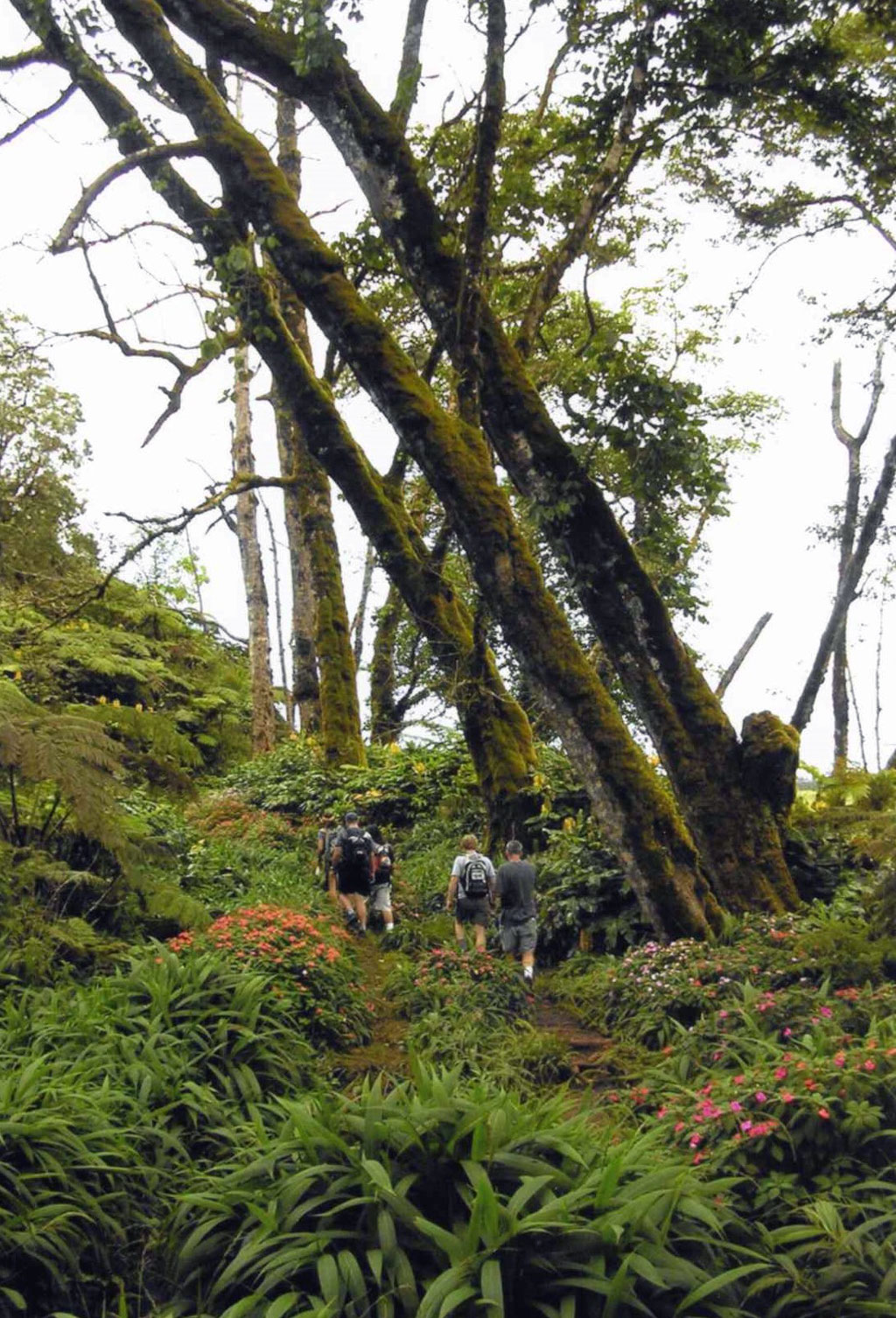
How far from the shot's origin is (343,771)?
1692 centimetres

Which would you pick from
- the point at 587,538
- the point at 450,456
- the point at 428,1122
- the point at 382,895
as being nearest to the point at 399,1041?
the point at 382,895

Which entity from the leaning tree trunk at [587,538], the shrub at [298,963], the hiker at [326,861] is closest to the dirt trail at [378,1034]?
the shrub at [298,963]

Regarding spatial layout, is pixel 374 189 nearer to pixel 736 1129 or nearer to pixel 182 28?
pixel 182 28

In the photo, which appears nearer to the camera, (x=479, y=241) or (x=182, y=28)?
(x=479, y=241)

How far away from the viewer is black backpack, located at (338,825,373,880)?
35.4ft

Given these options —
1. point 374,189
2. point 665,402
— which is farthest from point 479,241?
point 665,402

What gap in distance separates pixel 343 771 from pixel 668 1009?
386 inches

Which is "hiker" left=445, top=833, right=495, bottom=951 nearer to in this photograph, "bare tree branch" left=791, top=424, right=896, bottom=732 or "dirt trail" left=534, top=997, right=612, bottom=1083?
"dirt trail" left=534, top=997, right=612, bottom=1083

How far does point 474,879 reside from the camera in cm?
998

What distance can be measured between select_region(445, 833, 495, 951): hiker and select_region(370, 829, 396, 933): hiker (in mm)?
1190

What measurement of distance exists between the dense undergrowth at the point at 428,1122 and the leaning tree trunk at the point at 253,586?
11.1m

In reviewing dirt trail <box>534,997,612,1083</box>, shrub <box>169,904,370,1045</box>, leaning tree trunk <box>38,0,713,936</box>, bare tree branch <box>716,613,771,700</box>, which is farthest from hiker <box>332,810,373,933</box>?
bare tree branch <box>716,613,771,700</box>

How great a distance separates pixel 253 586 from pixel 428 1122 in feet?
59.6

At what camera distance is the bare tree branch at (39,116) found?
376 inches
